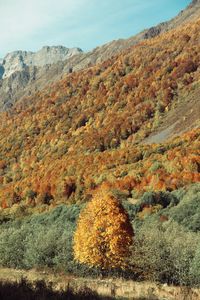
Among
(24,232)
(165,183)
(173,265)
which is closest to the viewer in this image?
(173,265)

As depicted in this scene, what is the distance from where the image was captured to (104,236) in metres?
45.5

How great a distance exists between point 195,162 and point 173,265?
102 m

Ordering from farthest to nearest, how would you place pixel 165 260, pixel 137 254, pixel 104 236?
pixel 104 236
pixel 137 254
pixel 165 260

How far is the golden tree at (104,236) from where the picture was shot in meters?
43.2

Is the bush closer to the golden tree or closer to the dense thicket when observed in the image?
the dense thicket

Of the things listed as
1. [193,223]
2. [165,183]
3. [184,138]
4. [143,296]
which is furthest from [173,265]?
[184,138]

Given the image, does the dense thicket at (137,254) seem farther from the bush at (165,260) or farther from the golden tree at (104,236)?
the golden tree at (104,236)

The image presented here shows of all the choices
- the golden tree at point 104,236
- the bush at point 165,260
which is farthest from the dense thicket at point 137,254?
the golden tree at point 104,236

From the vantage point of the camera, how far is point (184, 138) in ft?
542

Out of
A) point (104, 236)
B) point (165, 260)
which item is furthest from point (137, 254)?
point (104, 236)

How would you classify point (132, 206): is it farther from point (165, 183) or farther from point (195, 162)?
point (195, 162)

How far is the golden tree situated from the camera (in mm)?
43156

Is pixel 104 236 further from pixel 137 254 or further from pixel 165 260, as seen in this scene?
pixel 165 260

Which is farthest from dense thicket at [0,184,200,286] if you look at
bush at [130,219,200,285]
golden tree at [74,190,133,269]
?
golden tree at [74,190,133,269]
